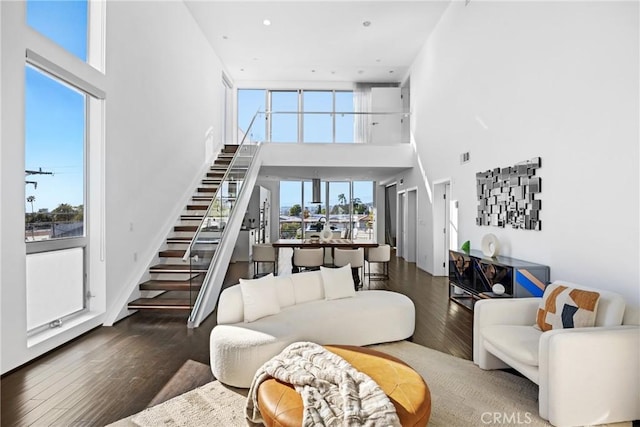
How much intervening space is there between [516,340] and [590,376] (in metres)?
0.57

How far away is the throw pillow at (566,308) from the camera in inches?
113

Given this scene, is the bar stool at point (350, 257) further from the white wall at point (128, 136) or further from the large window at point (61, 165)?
the large window at point (61, 165)

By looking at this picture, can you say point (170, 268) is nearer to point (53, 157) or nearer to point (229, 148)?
point (53, 157)

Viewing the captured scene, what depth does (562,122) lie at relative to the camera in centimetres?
412

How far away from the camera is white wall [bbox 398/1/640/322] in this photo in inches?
130

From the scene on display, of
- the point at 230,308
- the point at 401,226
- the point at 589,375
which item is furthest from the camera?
the point at 401,226

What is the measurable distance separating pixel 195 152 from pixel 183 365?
582 centimetres

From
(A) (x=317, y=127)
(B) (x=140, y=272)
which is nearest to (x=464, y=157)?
(A) (x=317, y=127)

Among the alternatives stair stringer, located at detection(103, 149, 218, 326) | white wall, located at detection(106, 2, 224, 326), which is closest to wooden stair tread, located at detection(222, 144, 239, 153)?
white wall, located at detection(106, 2, 224, 326)

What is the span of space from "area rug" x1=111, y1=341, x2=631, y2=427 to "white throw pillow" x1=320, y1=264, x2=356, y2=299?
117 cm

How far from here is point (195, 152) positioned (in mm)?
8336

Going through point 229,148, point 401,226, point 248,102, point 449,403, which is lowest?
point 449,403

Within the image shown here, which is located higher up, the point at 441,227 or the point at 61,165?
the point at 61,165

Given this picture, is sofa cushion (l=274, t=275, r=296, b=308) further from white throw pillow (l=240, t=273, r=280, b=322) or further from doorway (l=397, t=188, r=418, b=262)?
doorway (l=397, t=188, r=418, b=262)
